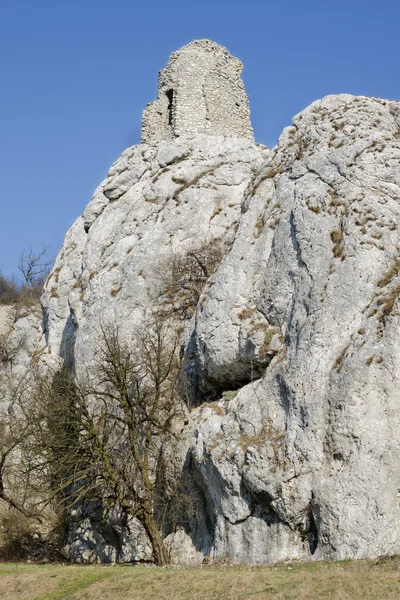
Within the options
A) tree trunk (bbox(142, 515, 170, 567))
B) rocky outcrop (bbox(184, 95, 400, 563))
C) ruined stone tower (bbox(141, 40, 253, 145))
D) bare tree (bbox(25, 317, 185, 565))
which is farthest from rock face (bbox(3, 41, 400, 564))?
ruined stone tower (bbox(141, 40, 253, 145))

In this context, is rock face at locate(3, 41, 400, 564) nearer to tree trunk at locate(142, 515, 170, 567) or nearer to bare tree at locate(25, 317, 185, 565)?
tree trunk at locate(142, 515, 170, 567)

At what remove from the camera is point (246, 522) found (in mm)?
20781

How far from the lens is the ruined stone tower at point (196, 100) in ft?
115

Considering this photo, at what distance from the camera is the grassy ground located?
14.8 m

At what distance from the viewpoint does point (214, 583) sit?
16.4 metres

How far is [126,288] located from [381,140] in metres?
11.0

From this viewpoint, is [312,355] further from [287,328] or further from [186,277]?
[186,277]

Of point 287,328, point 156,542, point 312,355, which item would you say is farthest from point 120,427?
point 312,355

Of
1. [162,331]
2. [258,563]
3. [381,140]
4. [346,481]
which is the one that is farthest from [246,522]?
[381,140]

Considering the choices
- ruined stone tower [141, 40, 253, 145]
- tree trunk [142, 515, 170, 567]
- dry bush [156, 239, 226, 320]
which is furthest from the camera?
ruined stone tower [141, 40, 253, 145]

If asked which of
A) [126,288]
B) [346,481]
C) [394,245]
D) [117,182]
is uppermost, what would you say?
[117,182]

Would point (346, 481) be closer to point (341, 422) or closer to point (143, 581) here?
point (341, 422)

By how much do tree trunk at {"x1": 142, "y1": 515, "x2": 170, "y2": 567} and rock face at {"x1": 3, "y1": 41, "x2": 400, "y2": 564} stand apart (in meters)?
0.93

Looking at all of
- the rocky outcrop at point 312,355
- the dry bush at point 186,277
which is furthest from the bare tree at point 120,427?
the rocky outcrop at point 312,355
